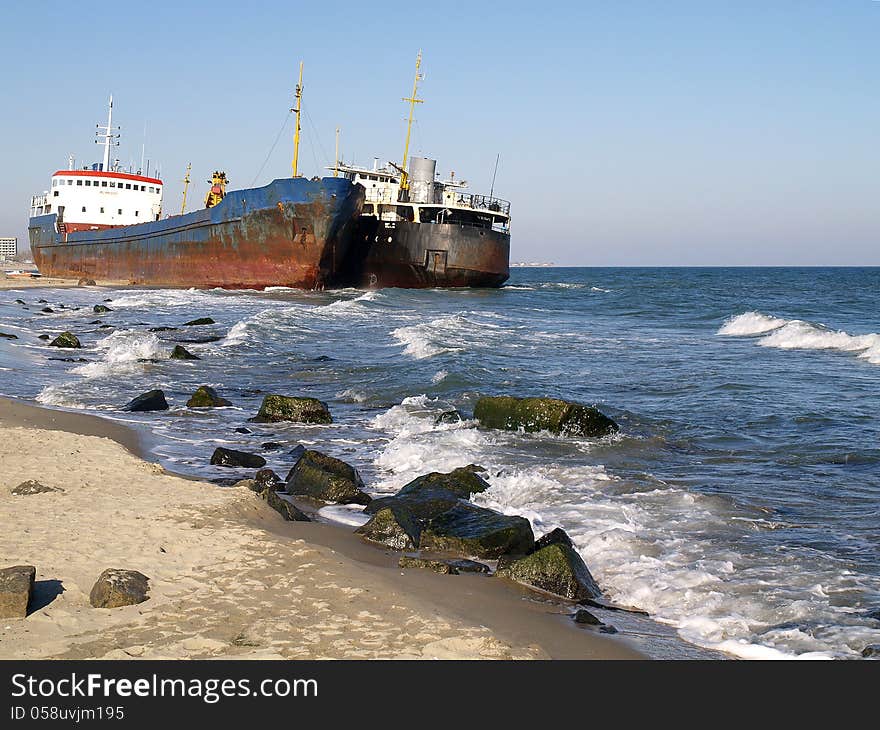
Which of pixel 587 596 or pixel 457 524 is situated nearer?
pixel 587 596

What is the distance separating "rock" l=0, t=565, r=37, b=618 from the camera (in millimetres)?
4523

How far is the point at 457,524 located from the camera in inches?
290

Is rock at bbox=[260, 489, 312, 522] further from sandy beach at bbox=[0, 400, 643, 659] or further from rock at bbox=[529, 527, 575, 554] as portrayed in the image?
rock at bbox=[529, 527, 575, 554]

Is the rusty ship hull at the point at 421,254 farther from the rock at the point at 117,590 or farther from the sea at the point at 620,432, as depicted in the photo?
the rock at the point at 117,590

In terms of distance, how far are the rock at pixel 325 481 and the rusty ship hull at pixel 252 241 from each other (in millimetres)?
27764

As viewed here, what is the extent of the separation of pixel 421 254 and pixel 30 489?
119 ft

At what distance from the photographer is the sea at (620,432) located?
6363mm

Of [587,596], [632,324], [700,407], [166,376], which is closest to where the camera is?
[587,596]

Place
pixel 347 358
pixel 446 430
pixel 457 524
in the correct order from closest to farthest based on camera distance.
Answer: pixel 457 524
pixel 446 430
pixel 347 358

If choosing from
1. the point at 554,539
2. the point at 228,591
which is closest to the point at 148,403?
the point at 554,539

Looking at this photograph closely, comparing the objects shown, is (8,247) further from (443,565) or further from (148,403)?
(443,565)
